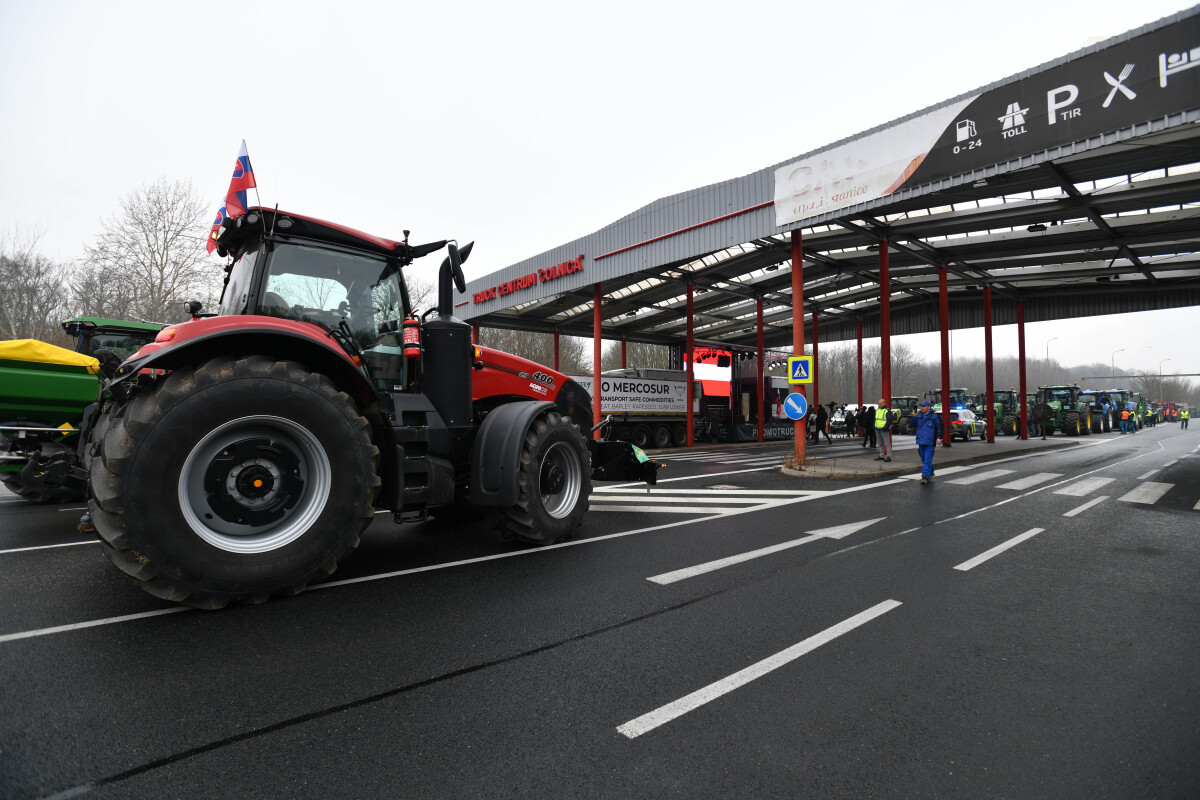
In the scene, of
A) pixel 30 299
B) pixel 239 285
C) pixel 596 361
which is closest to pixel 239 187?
pixel 239 285

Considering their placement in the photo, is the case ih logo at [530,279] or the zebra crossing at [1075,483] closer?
the zebra crossing at [1075,483]

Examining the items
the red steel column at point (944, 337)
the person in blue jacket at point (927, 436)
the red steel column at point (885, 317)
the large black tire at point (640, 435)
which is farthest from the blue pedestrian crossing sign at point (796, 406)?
the red steel column at point (944, 337)

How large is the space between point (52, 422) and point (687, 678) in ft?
28.4

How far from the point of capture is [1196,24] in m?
8.15

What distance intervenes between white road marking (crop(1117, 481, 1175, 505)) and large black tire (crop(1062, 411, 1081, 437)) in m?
23.8

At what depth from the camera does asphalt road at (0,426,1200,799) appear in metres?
2.05

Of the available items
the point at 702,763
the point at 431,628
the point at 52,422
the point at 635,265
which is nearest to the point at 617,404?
the point at 635,265

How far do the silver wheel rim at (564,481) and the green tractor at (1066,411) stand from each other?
33.9m

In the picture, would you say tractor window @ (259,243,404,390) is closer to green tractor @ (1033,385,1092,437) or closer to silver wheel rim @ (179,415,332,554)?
silver wheel rim @ (179,415,332,554)

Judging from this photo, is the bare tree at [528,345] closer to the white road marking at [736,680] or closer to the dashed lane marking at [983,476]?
the dashed lane marking at [983,476]

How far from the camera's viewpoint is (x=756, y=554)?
5383 millimetres

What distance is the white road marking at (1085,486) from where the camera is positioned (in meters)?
9.94

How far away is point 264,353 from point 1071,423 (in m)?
38.7

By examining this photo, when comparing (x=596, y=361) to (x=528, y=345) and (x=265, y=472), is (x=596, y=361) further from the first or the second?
(x=528, y=345)
